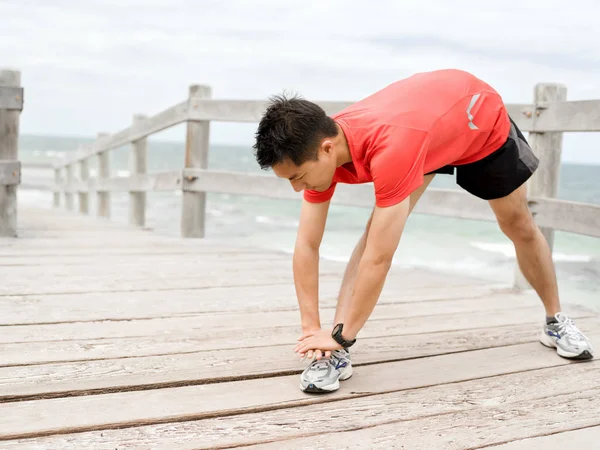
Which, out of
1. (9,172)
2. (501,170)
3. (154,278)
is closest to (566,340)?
(501,170)

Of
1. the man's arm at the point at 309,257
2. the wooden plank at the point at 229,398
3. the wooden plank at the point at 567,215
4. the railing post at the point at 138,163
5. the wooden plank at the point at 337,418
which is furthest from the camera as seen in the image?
the railing post at the point at 138,163

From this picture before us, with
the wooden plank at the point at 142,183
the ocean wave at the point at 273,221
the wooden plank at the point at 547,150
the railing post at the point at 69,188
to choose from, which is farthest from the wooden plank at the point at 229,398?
the ocean wave at the point at 273,221

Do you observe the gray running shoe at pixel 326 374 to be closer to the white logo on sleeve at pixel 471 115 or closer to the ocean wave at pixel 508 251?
the white logo on sleeve at pixel 471 115

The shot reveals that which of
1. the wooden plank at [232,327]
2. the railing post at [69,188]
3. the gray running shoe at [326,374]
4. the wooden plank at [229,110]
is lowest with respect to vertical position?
the railing post at [69,188]

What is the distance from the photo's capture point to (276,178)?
4.93m

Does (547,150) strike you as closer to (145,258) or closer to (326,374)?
(326,374)

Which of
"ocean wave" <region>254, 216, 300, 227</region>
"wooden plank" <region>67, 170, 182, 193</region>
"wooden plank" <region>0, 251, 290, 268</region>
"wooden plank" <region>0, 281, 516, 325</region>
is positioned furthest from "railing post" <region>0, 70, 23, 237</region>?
"ocean wave" <region>254, 216, 300, 227</region>

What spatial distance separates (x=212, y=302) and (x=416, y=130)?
5.37 feet

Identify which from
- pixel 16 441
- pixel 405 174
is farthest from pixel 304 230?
pixel 16 441

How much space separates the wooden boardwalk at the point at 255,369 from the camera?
6.27 ft

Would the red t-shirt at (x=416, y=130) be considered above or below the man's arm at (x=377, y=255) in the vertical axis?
above

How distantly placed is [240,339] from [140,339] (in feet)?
1.28

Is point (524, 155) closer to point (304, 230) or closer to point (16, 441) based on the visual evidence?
point (304, 230)

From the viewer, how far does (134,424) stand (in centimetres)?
192
